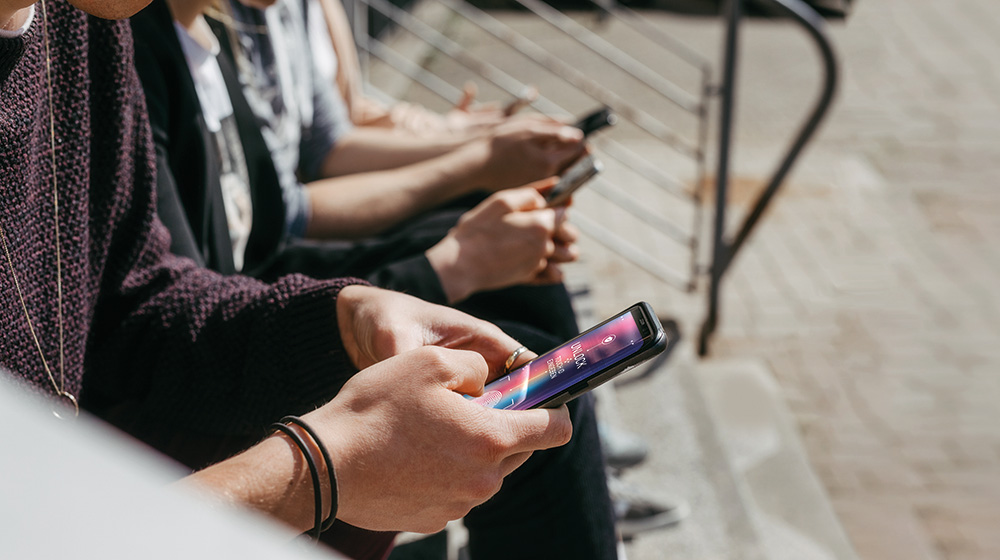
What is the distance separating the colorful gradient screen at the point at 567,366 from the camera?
3.56 feet

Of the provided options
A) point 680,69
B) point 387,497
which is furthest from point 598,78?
point 387,497

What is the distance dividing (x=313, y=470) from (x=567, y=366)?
0.34m

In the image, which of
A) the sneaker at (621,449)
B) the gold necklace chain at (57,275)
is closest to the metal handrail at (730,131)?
the sneaker at (621,449)

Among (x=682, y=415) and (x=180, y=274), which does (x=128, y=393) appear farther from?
(x=682, y=415)

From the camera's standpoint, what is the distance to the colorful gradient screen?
1.08 m

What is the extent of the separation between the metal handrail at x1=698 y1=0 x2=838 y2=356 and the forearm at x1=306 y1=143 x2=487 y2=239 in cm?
128

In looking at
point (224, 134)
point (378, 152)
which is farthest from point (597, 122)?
point (224, 134)

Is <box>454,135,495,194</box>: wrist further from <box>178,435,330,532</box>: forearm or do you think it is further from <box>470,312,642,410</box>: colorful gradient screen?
<box>178,435,330,532</box>: forearm

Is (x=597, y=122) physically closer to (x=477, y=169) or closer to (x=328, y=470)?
(x=477, y=169)

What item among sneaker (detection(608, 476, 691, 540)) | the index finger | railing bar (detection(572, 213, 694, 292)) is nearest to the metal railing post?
railing bar (detection(572, 213, 694, 292))

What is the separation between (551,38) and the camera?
6883 mm

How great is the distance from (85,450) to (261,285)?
2.92ft

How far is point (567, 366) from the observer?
3.63 feet

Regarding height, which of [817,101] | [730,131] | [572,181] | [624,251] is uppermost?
[572,181]
